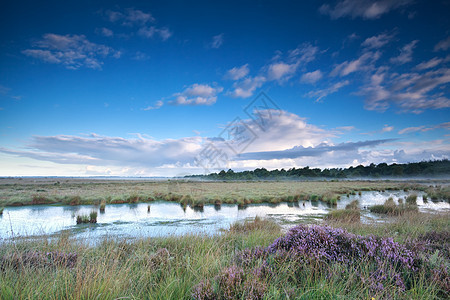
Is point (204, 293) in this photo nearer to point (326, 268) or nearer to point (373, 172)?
point (326, 268)

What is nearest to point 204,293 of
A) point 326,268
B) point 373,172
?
point 326,268

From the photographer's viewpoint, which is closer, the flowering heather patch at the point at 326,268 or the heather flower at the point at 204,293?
the heather flower at the point at 204,293

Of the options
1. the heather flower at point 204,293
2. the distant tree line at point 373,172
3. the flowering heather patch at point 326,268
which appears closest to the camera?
the heather flower at point 204,293

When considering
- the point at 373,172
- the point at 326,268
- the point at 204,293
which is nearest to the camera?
the point at 204,293

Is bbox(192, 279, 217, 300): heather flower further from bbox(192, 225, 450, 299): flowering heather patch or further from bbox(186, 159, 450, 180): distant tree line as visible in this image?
bbox(186, 159, 450, 180): distant tree line

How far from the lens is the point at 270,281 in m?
3.29

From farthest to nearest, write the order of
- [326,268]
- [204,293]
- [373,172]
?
[373,172] → [326,268] → [204,293]

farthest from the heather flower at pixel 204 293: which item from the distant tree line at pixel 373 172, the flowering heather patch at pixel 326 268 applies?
the distant tree line at pixel 373 172

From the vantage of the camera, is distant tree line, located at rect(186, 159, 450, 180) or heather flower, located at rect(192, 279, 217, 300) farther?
distant tree line, located at rect(186, 159, 450, 180)

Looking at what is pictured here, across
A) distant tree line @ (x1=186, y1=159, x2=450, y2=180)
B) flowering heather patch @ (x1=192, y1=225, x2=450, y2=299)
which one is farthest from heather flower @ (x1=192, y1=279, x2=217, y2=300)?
distant tree line @ (x1=186, y1=159, x2=450, y2=180)

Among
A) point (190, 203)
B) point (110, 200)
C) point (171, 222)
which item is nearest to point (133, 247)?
point (171, 222)

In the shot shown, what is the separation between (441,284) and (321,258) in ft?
5.19

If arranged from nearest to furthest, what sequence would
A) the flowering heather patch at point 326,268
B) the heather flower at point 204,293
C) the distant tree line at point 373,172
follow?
the heather flower at point 204,293
the flowering heather patch at point 326,268
the distant tree line at point 373,172

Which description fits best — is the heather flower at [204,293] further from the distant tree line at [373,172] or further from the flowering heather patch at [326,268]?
the distant tree line at [373,172]
